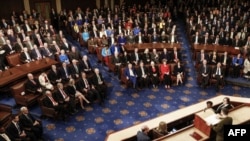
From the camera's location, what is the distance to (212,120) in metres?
5.27

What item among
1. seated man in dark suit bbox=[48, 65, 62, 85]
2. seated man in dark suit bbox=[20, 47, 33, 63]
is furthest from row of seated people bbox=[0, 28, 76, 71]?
seated man in dark suit bbox=[48, 65, 62, 85]

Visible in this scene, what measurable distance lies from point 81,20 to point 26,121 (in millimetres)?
7830

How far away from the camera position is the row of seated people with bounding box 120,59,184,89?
927 cm

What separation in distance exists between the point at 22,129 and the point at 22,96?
147cm

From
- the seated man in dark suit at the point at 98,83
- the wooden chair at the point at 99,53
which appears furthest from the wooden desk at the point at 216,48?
the seated man in dark suit at the point at 98,83

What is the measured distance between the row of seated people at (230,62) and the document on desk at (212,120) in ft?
15.7

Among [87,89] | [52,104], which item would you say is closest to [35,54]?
[87,89]

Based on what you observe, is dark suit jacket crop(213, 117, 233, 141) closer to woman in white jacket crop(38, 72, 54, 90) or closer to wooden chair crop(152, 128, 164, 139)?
wooden chair crop(152, 128, 164, 139)

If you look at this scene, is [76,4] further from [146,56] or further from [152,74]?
[152,74]

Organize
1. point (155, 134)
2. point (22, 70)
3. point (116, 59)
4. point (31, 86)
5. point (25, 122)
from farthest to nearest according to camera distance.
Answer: point (116, 59) → point (22, 70) → point (31, 86) → point (25, 122) → point (155, 134)

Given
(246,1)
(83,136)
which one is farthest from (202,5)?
(83,136)

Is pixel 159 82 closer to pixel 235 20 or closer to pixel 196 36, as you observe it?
pixel 196 36

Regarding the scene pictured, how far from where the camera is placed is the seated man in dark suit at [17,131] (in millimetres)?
6469

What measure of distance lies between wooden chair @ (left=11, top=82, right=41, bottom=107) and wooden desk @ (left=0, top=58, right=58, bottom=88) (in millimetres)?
285
